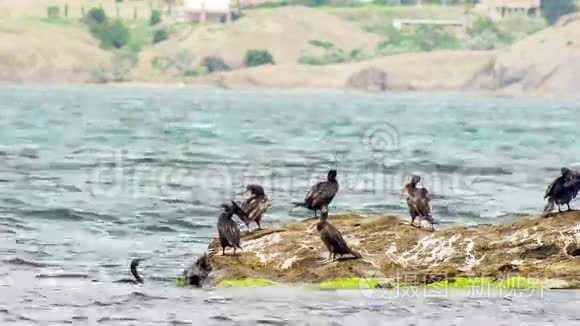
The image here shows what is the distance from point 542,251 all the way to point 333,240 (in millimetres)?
3140

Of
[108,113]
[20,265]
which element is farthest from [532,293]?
[108,113]

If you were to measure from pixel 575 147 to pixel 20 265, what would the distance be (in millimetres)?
62071

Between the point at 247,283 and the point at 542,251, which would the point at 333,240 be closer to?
the point at 247,283

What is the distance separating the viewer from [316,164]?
219 ft

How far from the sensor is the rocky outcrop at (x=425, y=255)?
24.2m

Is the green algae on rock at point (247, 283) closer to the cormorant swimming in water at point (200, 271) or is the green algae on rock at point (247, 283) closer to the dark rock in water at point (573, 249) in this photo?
the cormorant swimming in water at point (200, 271)

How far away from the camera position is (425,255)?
24.6m

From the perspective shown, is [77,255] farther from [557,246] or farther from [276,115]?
[276,115]

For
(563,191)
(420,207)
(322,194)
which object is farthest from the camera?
(322,194)

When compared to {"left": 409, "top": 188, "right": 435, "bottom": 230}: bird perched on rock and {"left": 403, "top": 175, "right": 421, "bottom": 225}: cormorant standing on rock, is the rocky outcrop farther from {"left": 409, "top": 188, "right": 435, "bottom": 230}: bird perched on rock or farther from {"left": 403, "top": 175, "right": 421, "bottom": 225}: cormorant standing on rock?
{"left": 403, "top": 175, "right": 421, "bottom": 225}: cormorant standing on rock

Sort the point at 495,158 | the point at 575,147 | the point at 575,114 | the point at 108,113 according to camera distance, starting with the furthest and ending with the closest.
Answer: the point at 575,114 < the point at 108,113 < the point at 575,147 < the point at 495,158

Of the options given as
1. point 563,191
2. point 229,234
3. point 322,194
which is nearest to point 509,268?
point 563,191

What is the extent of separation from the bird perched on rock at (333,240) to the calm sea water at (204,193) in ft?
2.19

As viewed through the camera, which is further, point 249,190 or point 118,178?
point 118,178
